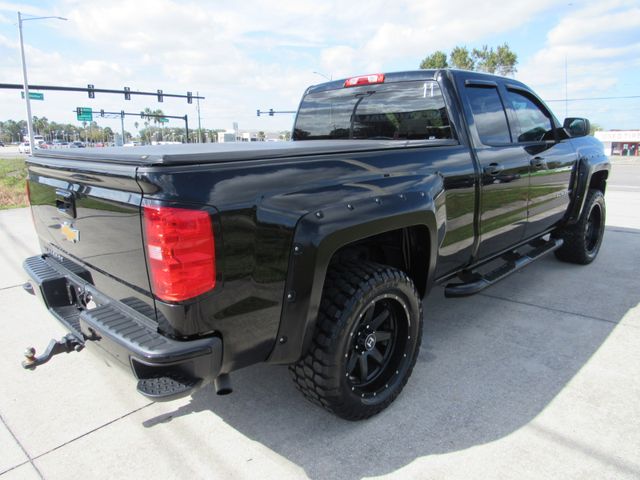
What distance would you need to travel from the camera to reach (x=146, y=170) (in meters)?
1.77

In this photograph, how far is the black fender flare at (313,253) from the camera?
204 centimetres

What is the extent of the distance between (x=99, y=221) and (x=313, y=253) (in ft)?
3.18

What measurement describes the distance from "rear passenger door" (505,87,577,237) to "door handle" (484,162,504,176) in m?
0.44

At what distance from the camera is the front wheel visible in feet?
7.40

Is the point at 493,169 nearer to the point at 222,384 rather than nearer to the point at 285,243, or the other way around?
the point at 285,243

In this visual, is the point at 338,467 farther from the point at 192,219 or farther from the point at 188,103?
the point at 188,103

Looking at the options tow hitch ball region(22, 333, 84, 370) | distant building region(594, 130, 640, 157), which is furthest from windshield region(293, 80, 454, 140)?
distant building region(594, 130, 640, 157)

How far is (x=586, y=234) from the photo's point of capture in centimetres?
539

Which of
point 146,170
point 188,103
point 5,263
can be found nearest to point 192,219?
point 146,170

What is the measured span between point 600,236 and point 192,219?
538 centimetres

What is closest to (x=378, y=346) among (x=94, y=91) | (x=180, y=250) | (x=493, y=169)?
(x=180, y=250)

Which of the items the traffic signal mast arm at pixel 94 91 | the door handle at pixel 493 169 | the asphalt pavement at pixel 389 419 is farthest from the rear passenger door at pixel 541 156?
the traffic signal mast arm at pixel 94 91

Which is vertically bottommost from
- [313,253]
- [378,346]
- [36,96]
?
[378,346]

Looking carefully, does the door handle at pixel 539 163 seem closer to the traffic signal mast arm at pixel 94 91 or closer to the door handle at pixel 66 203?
the door handle at pixel 66 203
